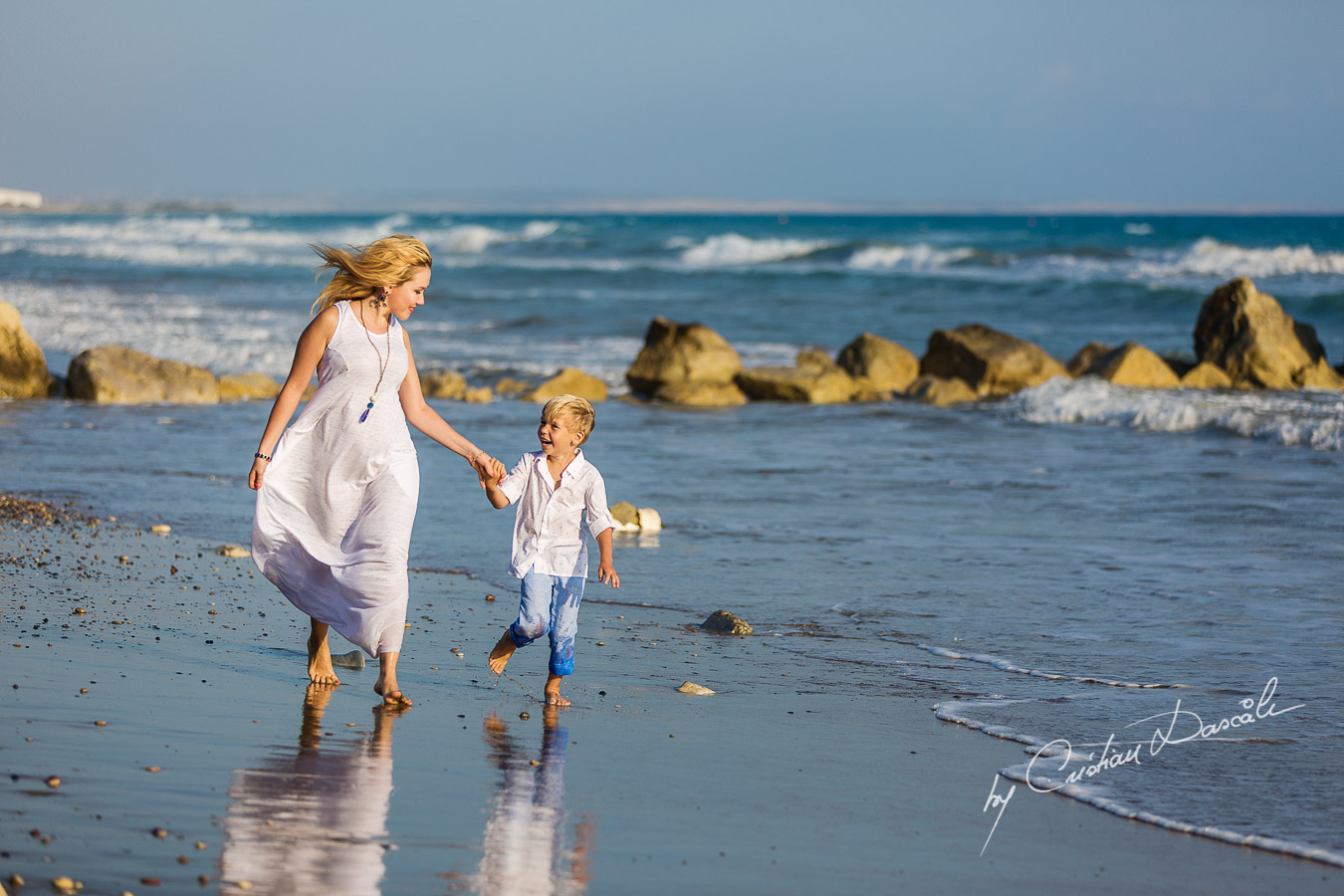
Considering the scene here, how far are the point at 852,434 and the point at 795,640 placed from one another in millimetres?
8123

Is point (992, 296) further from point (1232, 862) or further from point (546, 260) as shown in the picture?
point (1232, 862)

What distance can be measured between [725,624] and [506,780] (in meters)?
2.48

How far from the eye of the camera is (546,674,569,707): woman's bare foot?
17.2 feet

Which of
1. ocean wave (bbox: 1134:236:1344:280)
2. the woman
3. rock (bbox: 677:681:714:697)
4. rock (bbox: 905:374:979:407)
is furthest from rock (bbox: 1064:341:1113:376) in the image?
ocean wave (bbox: 1134:236:1344:280)

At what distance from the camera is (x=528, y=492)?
207 inches

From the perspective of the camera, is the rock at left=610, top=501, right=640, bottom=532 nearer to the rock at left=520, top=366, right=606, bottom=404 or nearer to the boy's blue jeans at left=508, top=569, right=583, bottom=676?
the boy's blue jeans at left=508, top=569, right=583, bottom=676

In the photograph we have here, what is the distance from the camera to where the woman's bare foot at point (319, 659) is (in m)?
5.30

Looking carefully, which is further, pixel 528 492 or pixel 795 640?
pixel 795 640

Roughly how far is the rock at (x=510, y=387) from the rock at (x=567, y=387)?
0.44 metres

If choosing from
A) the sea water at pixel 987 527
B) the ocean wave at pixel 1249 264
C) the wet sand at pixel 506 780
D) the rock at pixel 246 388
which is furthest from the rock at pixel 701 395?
the ocean wave at pixel 1249 264

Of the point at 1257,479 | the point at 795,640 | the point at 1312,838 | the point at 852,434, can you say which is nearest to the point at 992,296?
the point at 852,434

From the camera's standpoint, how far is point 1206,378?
18266 mm

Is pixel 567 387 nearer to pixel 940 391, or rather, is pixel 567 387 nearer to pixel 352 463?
pixel 940 391

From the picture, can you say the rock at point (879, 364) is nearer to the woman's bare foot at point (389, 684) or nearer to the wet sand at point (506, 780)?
the wet sand at point (506, 780)
